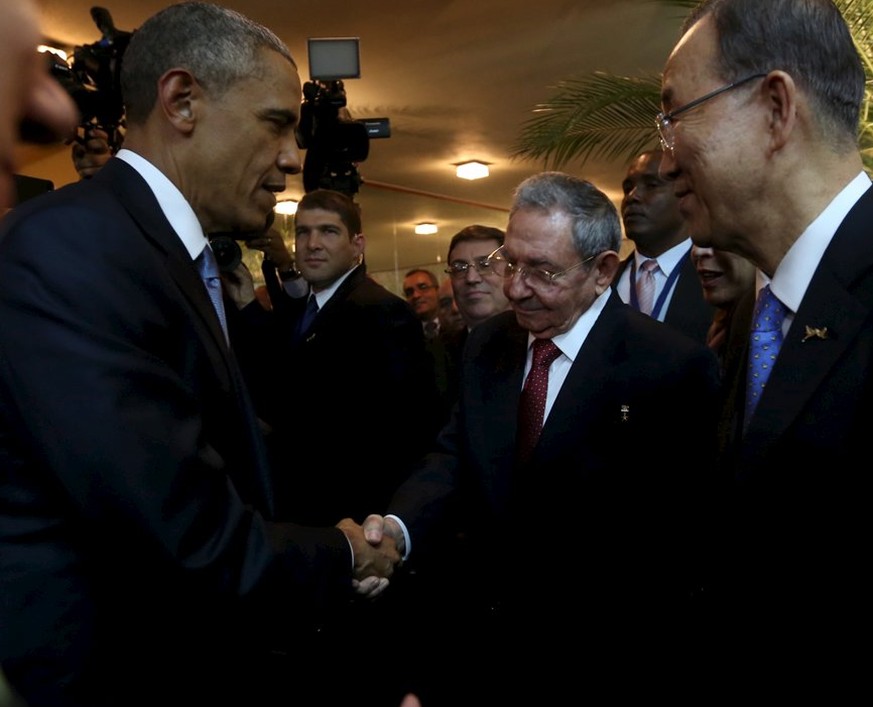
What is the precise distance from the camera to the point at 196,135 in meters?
1.62

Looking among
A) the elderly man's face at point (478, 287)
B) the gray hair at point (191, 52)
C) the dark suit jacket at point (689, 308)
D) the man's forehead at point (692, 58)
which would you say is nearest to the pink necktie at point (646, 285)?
the dark suit jacket at point (689, 308)

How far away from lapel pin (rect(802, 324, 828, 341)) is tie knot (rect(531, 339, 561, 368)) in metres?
0.96

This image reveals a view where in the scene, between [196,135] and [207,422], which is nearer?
[207,422]

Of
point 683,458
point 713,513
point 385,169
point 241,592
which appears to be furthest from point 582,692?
point 385,169

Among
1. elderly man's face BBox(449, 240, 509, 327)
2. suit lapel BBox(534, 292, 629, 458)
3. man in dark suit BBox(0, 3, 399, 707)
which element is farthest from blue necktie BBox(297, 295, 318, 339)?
man in dark suit BBox(0, 3, 399, 707)

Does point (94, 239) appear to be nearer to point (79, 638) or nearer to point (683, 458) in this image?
point (79, 638)

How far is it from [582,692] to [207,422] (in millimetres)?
1135

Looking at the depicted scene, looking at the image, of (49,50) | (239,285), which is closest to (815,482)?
(49,50)

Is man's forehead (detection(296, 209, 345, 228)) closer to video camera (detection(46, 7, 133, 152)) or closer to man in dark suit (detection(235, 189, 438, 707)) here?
man in dark suit (detection(235, 189, 438, 707))

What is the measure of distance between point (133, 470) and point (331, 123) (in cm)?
260

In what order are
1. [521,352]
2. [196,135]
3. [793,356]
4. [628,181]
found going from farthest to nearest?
1. [628,181]
2. [521,352]
3. [196,135]
4. [793,356]

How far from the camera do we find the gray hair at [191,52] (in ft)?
5.35

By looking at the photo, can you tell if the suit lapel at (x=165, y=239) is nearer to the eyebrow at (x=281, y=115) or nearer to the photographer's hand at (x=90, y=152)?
the eyebrow at (x=281, y=115)

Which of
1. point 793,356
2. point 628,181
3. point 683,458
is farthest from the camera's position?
point 628,181
